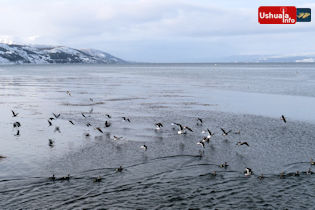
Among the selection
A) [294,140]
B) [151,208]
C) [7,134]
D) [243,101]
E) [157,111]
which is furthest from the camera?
[243,101]

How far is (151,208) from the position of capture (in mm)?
19797

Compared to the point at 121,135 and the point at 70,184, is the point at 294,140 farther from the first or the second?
the point at 70,184

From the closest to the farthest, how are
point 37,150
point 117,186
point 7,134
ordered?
point 117,186
point 37,150
point 7,134

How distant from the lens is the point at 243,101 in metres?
61.5

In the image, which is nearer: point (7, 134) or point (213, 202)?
point (213, 202)

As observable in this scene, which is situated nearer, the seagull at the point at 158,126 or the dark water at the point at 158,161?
the dark water at the point at 158,161

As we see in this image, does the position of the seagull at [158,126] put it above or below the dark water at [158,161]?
above

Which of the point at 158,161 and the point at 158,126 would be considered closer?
the point at 158,161

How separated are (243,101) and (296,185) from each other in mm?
39399

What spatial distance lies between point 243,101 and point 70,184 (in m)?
44.7

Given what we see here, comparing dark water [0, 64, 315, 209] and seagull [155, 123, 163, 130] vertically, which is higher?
seagull [155, 123, 163, 130]

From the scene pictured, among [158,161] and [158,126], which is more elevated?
[158,126]

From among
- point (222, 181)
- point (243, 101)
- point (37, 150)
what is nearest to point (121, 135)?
point (37, 150)

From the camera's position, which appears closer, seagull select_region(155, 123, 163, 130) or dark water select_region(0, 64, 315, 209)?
dark water select_region(0, 64, 315, 209)
